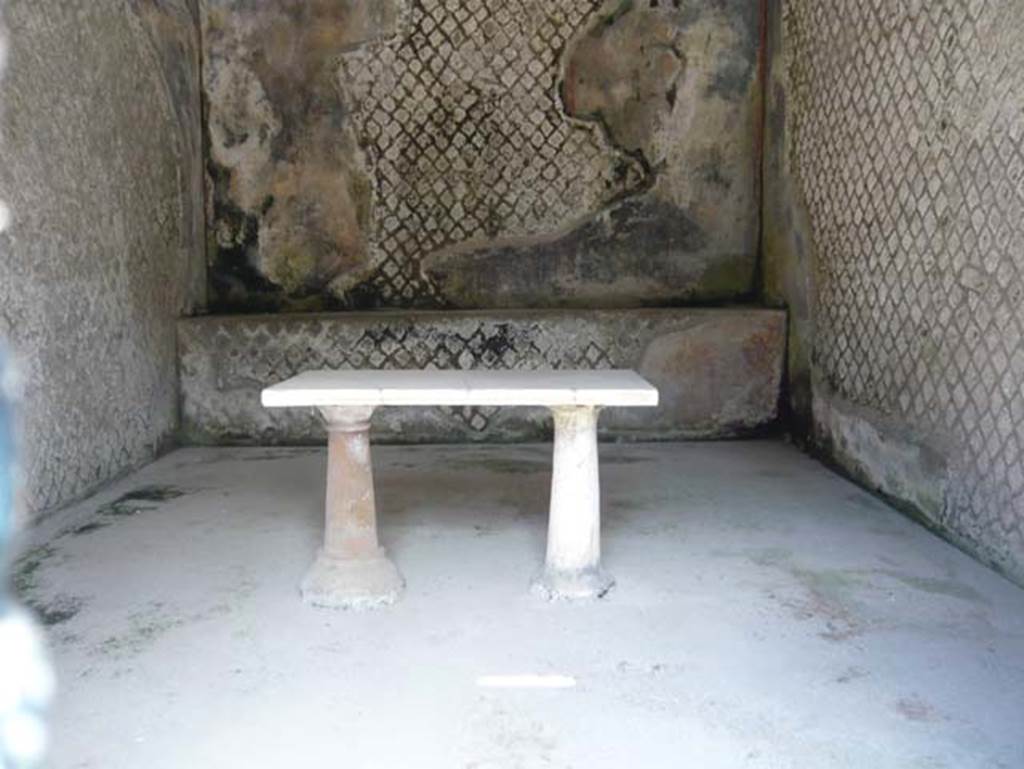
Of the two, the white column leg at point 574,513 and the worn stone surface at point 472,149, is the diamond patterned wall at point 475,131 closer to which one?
the worn stone surface at point 472,149

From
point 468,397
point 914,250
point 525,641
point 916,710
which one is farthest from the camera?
point 914,250

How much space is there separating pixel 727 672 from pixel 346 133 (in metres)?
3.85

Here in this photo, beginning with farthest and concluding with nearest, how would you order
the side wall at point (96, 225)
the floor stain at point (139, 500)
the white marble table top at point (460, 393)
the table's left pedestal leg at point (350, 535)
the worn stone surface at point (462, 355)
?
the worn stone surface at point (462, 355) → the floor stain at point (139, 500) → the side wall at point (96, 225) → the table's left pedestal leg at point (350, 535) → the white marble table top at point (460, 393)

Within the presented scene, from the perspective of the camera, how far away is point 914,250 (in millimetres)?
3514

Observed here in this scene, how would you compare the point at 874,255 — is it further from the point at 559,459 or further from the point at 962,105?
the point at 559,459

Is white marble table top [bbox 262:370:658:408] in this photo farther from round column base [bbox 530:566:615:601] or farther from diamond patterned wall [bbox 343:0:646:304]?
diamond patterned wall [bbox 343:0:646:304]

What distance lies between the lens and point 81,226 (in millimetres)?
3881

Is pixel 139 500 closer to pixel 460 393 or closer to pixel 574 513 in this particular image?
pixel 460 393

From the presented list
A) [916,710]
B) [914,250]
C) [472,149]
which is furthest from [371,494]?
[472,149]

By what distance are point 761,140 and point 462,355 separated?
6.52ft

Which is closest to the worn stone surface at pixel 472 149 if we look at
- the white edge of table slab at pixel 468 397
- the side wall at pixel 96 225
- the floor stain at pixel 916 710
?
the side wall at pixel 96 225

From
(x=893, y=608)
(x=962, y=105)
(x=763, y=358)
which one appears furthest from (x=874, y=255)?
(x=893, y=608)

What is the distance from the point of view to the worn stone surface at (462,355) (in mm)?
4973

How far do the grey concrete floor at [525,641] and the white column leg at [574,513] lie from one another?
9 centimetres
